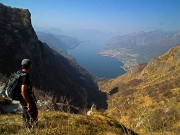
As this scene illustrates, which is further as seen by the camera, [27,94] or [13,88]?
[27,94]

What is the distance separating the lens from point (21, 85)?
18.3ft

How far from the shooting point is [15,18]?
91500 millimetres

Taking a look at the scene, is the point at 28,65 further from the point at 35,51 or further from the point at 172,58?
the point at 172,58

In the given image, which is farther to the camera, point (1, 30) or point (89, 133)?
point (1, 30)

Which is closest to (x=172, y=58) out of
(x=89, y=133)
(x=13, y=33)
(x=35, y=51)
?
(x=35, y=51)

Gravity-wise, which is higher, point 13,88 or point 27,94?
point 13,88

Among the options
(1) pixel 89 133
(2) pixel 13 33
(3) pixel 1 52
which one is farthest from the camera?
(2) pixel 13 33

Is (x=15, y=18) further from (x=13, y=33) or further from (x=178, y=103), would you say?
(x=178, y=103)

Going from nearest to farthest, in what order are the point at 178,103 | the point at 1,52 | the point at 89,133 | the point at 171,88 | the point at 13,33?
1. the point at 89,133
2. the point at 178,103
3. the point at 171,88
4. the point at 1,52
5. the point at 13,33

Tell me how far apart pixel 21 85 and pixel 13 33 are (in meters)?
79.5

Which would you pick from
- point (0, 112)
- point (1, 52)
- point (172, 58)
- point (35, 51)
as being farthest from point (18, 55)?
point (172, 58)

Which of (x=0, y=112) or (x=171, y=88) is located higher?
(x=0, y=112)

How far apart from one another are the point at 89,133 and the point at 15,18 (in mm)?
96793

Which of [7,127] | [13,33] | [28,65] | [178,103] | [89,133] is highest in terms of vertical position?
[13,33]
